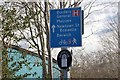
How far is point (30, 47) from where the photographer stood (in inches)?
531

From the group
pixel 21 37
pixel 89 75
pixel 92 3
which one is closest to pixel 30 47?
pixel 21 37

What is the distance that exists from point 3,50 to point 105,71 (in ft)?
30.5

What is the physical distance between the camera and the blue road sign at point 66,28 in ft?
28.7

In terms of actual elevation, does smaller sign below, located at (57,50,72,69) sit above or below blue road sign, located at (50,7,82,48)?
below

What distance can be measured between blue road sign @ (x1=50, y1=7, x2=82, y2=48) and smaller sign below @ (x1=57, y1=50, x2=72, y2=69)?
1.26 ft

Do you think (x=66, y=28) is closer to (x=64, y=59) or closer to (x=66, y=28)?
(x=66, y=28)

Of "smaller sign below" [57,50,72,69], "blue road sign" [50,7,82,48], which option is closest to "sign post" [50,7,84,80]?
"blue road sign" [50,7,82,48]

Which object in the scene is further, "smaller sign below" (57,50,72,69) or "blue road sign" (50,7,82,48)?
"blue road sign" (50,7,82,48)

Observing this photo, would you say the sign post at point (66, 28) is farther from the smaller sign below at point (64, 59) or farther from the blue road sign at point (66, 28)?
the smaller sign below at point (64, 59)

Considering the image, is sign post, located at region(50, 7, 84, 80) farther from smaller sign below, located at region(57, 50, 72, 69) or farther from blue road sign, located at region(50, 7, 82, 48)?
smaller sign below, located at region(57, 50, 72, 69)

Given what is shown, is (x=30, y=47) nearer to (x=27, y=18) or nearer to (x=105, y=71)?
(x=27, y=18)

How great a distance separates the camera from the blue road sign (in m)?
8.76

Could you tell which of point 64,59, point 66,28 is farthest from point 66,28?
point 64,59

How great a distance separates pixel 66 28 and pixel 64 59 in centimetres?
94
